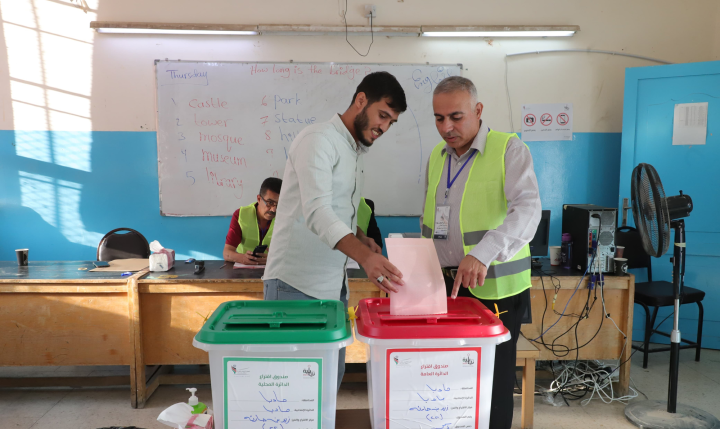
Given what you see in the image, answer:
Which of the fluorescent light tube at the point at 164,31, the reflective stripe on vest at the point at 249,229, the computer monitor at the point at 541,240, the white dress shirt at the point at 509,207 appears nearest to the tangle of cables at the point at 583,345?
the computer monitor at the point at 541,240

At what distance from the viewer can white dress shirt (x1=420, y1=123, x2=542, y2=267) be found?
1.25 m

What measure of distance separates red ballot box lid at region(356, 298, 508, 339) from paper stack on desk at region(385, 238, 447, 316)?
2cm

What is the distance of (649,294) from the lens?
9.78 feet

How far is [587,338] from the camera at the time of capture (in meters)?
2.69

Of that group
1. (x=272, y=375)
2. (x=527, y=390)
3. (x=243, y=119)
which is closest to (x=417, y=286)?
(x=272, y=375)

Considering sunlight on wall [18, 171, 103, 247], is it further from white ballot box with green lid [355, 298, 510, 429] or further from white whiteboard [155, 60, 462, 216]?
white ballot box with green lid [355, 298, 510, 429]

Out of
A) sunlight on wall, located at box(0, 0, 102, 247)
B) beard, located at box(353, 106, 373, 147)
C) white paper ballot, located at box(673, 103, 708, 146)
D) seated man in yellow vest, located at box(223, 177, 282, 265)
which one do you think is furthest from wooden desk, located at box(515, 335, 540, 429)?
sunlight on wall, located at box(0, 0, 102, 247)

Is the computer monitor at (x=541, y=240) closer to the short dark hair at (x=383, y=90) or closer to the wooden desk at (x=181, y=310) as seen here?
the wooden desk at (x=181, y=310)

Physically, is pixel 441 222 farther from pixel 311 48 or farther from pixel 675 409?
pixel 311 48

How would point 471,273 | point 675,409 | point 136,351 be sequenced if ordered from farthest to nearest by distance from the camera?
point 136,351, point 675,409, point 471,273

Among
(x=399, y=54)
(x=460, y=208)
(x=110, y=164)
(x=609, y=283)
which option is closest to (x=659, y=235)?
(x=609, y=283)

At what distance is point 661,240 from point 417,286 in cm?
155

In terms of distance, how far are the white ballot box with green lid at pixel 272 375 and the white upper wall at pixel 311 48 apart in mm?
3077

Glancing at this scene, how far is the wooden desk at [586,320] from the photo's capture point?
265 centimetres
